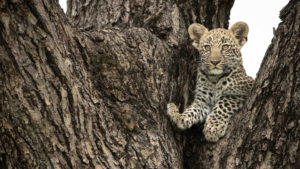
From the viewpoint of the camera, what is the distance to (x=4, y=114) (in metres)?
3.60

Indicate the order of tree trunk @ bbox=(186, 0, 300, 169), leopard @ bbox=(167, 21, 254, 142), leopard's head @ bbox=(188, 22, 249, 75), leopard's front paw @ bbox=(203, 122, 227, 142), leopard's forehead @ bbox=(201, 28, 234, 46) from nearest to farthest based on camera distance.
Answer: tree trunk @ bbox=(186, 0, 300, 169) → leopard's front paw @ bbox=(203, 122, 227, 142) → leopard @ bbox=(167, 21, 254, 142) → leopard's head @ bbox=(188, 22, 249, 75) → leopard's forehead @ bbox=(201, 28, 234, 46)

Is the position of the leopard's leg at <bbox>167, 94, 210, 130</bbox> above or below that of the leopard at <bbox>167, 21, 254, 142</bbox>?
below

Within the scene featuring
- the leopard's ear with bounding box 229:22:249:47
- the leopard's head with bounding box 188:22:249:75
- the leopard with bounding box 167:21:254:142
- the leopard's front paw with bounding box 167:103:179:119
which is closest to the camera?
the leopard's front paw with bounding box 167:103:179:119

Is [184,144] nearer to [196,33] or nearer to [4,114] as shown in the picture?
[196,33]

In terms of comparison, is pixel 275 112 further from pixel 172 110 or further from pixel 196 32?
pixel 196 32

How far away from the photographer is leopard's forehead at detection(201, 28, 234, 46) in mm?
5664

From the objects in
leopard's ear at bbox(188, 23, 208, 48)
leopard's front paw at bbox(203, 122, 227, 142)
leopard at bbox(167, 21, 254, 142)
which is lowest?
leopard's front paw at bbox(203, 122, 227, 142)

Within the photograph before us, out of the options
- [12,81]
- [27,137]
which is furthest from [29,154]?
[12,81]

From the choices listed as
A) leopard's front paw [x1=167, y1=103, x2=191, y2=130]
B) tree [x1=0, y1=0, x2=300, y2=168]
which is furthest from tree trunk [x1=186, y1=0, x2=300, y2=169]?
leopard's front paw [x1=167, y1=103, x2=191, y2=130]

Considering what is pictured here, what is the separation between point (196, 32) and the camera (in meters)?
5.54

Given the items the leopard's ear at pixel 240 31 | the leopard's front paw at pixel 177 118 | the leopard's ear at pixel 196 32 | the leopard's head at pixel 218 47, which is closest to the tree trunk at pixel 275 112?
the leopard's front paw at pixel 177 118

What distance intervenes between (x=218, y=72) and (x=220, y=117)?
777mm

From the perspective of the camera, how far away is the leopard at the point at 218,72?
5359 millimetres

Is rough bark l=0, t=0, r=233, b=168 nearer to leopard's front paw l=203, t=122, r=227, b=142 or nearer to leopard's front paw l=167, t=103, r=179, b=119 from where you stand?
leopard's front paw l=167, t=103, r=179, b=119
